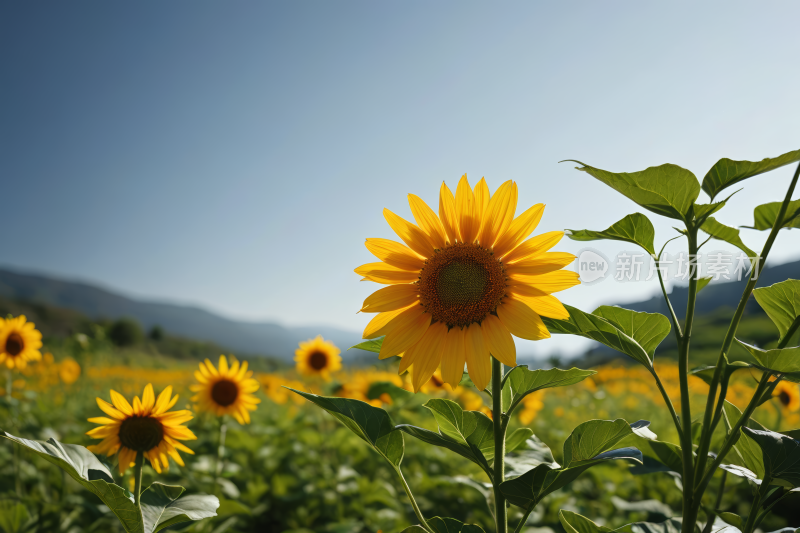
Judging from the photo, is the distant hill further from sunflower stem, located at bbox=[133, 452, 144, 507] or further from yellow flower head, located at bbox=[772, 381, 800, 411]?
sunflower stem, located at bbox=[133, 452, 144, 507]

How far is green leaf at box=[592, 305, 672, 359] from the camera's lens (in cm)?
107

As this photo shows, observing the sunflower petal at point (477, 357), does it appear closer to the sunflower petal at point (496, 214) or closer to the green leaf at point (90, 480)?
the sunflower petal at point (496, 214)

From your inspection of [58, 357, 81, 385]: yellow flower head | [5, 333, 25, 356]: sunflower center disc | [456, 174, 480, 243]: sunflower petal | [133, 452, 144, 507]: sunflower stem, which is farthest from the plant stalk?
[58, 357, 81, 385]: yellow flower head

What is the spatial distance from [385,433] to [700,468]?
696mm

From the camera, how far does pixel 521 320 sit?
1.01m

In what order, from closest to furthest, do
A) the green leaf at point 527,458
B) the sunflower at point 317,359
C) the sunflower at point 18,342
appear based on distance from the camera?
1. the green leaf at point 527,458
2. the sunflower at point 18,342
3. the sunflower at point 317,359

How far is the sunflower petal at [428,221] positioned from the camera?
111cm

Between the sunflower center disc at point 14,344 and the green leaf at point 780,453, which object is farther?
the sunflower center disc at point 14,344

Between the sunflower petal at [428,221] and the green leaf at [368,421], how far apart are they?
443mm

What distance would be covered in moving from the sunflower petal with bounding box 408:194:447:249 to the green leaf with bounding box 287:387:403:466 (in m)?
0.44

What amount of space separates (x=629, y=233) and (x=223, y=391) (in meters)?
2.24

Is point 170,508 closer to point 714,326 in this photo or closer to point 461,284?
point 461,284

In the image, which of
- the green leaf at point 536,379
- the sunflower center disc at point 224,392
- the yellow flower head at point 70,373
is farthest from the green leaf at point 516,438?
the yellow flower head at point 70,373

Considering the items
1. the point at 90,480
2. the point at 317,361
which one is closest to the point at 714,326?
the point at 317,361
